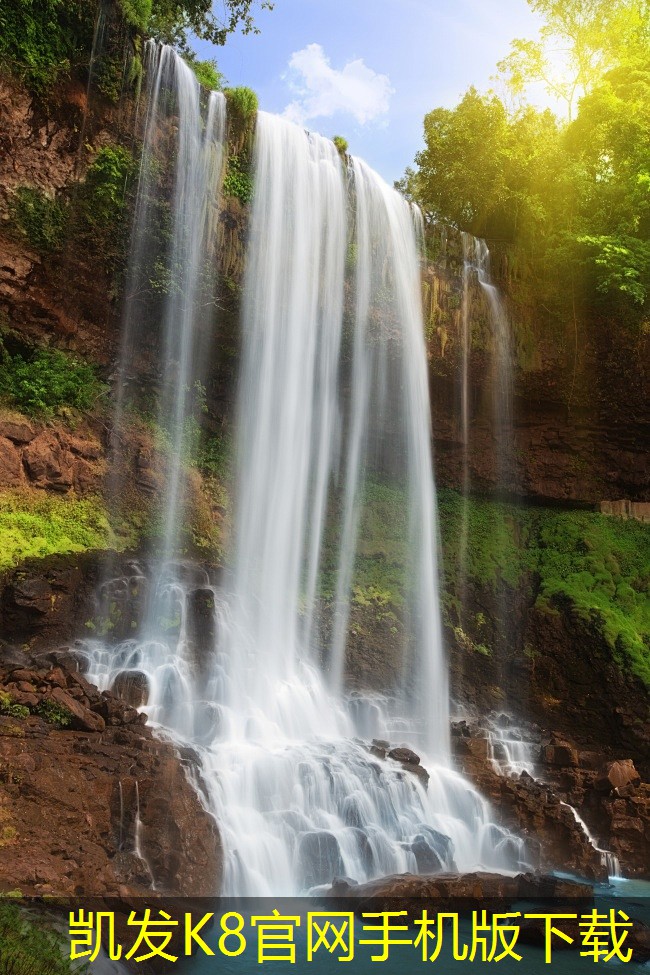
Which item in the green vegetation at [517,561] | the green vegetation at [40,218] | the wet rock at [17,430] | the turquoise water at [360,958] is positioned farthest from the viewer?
the green vegetation at [517,561]

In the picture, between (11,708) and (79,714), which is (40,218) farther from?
(79,714)

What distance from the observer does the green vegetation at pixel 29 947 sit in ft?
15.4

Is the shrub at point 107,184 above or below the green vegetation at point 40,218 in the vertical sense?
above

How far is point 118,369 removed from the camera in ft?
55.2

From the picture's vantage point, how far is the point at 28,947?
16.4ft

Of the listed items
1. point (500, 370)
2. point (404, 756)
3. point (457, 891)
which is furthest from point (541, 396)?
point (457, 891)

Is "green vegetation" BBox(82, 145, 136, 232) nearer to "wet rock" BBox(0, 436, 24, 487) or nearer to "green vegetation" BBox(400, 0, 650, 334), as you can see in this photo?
"wet rock" BBox(0, 436, 24, 487)

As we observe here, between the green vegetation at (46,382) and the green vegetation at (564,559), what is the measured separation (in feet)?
32.3

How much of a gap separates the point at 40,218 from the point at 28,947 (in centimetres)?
1369

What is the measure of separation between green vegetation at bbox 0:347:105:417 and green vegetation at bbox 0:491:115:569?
2.01 m

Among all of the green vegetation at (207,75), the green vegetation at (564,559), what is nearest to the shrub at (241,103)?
the green vegetation at (207,75)

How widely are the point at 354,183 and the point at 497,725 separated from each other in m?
13.4

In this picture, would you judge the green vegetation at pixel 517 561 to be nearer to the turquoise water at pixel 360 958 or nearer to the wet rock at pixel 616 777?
the wet rock at pixel 616 777

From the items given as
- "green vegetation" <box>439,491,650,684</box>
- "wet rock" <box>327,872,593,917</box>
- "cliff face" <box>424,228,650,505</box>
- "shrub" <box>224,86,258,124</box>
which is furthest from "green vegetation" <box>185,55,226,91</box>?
"wet rock" <box>327,872,593,917</box>
